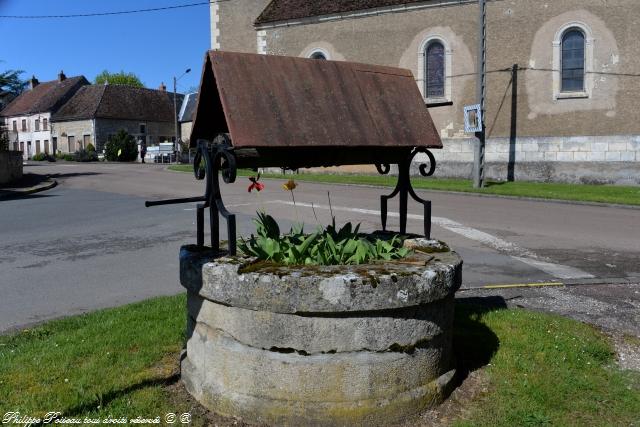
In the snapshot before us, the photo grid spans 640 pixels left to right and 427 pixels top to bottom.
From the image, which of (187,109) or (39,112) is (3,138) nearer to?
(187,109)

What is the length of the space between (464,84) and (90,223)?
17.3 m

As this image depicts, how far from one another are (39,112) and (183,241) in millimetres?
61775

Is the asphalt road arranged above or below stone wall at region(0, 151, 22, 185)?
below

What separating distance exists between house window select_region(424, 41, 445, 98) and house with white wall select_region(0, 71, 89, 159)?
48.6 metres

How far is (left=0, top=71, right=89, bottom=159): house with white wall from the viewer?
6259 cm

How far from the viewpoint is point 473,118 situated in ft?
69.0

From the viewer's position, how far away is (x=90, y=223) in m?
12.3

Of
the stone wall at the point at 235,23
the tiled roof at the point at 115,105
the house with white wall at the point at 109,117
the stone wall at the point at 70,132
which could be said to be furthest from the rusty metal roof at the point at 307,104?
the tiled roof at the point at 115,105

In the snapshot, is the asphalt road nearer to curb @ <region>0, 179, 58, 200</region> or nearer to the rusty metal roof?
curb @ <region>0, 179, 58, 200</region>

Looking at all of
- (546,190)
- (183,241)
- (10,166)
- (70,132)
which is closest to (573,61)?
(546,190)

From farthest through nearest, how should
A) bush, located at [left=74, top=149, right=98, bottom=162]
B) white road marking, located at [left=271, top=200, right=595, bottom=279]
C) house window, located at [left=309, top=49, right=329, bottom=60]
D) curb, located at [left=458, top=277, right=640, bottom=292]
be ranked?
bush, located at [left=74, top=149, right=98, bottom=162]
house window, located at [left=309, top=49, right=329, bottom=60]
white road marking, located at [left=271, top=200, right=595, bottom=279]
curb, located at [left=458, top=277, right=640, bottom=292]

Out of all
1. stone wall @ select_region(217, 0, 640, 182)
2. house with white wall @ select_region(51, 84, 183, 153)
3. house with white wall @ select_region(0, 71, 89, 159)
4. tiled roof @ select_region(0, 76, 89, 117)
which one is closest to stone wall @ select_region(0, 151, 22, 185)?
stone wall @ select_region(217, 0, 640, 182)

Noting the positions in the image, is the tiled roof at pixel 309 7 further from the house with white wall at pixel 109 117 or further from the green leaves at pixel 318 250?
the house with white wall at pixel 109 117

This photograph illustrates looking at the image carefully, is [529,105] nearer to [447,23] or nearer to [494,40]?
[494,40]
